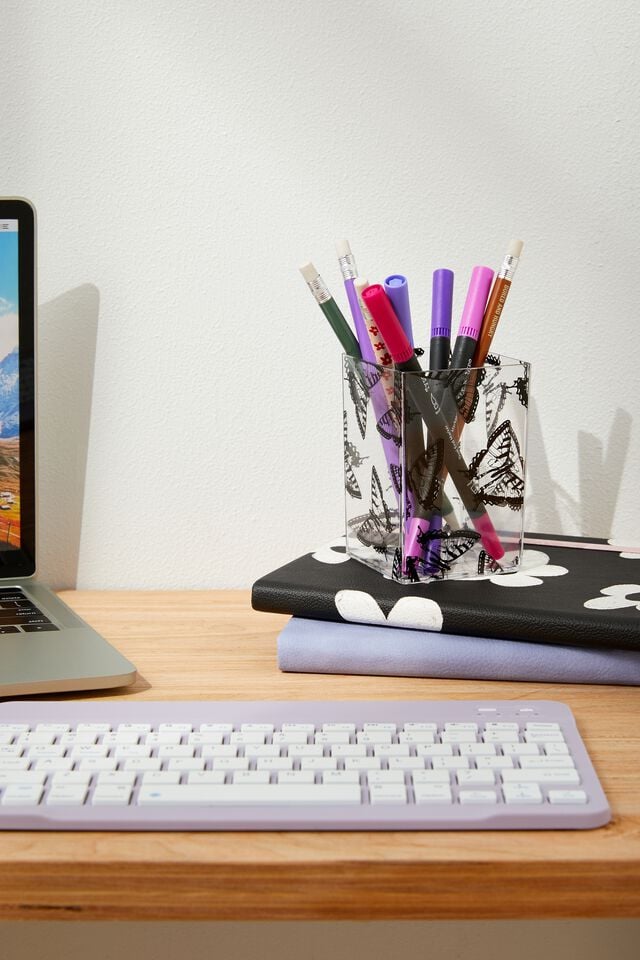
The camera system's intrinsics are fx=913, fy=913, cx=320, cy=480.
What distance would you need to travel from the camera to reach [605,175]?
2.49 ft

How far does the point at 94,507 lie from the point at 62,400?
98 mm

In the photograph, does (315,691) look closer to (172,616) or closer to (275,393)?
(172,616)

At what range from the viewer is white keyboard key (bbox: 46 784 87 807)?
1.32 ft

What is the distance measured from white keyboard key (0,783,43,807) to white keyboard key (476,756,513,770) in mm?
201

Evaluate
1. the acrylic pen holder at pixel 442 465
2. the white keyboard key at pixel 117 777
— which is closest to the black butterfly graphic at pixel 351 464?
the acrylic pen holder at pixel 442 465

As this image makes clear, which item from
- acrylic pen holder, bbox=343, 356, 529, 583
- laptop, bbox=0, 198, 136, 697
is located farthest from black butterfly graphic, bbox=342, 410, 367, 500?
laptop, bbox=0, 198, 136, 697

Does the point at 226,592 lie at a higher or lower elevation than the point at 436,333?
lower

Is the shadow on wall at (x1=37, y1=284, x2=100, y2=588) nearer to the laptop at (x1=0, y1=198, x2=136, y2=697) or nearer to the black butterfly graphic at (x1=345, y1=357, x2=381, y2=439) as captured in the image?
the laptop at (x1=0, y1=198, x2=136, y2=697)

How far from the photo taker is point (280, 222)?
2.53ft

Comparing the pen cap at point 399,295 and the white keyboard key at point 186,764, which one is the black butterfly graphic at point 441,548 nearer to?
the pen cap at point 399,295

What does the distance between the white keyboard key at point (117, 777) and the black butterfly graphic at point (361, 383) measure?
33 centimetres

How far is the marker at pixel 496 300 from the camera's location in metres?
0.65

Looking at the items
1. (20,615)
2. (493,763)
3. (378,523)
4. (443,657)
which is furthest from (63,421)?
(493,763)

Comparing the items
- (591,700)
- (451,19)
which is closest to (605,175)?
(451,19)
